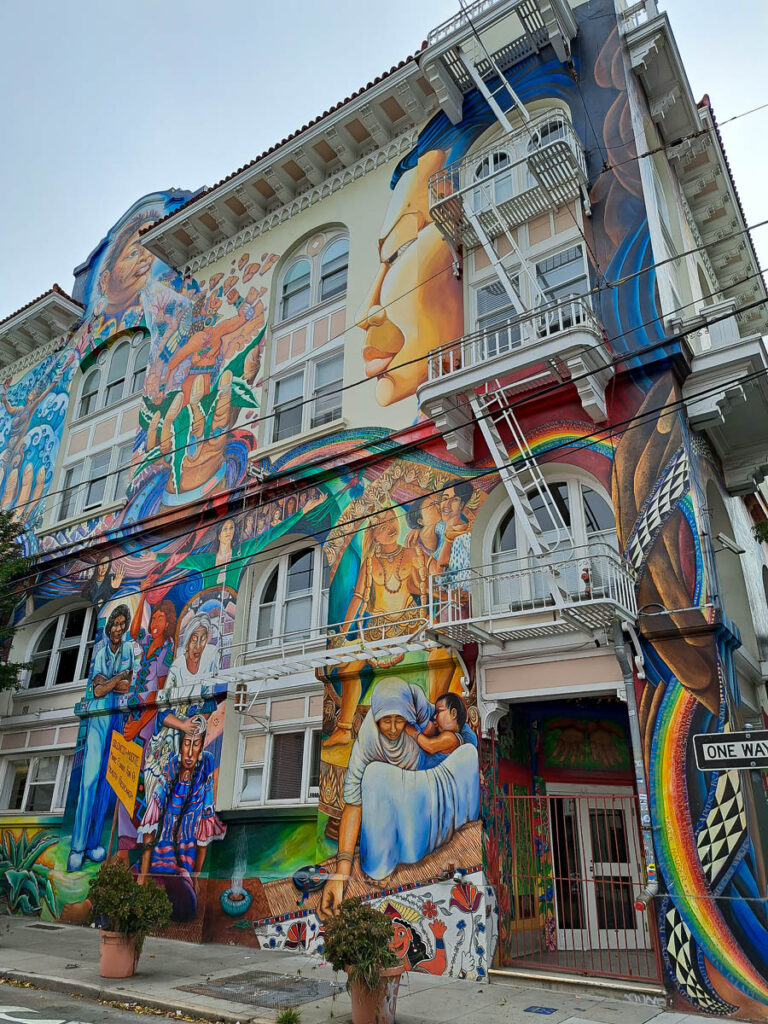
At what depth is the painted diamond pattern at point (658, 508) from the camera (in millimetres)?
11758

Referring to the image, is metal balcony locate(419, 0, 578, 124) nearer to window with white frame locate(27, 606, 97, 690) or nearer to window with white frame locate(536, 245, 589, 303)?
window with white frame locate(536, 245, 589, 303)

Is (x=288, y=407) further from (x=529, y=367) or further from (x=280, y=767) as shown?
(x=280, y=767)

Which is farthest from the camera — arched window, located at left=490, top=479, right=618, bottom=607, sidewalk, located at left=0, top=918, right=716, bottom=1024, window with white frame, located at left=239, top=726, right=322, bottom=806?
window with white frame, located at left=239, top=726, right=322, bottom=806

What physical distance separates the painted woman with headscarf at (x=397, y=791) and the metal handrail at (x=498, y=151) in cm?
995

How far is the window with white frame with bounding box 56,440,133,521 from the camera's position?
2253 centimetres

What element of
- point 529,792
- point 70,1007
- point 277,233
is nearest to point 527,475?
point 529,792

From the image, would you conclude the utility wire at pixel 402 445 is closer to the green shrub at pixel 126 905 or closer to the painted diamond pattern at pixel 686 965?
the painted diamond pattern at pixel 686 965

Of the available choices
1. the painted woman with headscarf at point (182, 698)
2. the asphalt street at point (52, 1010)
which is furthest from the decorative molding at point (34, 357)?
the asphalt street at point (52, 1010)

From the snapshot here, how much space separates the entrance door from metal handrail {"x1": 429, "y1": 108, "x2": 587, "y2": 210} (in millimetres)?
11534

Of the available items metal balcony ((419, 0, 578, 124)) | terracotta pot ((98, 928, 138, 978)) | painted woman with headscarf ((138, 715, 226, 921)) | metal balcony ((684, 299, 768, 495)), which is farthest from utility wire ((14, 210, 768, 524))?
terracotta pot ((98, 928, 138, 978))

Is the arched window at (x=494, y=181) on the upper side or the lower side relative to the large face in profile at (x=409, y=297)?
upper

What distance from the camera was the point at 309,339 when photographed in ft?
64.0

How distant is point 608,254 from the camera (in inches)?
565

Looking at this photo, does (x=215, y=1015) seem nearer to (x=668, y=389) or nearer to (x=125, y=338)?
(x=668, y=389)
